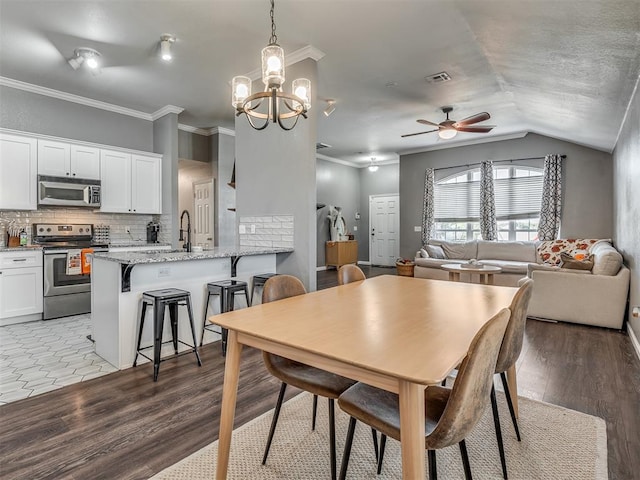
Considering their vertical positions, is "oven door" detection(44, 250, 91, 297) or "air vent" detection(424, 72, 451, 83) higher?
"air vent" detection(424, 72, 451, 83)

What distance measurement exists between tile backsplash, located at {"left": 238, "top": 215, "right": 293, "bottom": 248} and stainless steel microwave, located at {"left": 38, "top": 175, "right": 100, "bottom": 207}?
2.21 meters

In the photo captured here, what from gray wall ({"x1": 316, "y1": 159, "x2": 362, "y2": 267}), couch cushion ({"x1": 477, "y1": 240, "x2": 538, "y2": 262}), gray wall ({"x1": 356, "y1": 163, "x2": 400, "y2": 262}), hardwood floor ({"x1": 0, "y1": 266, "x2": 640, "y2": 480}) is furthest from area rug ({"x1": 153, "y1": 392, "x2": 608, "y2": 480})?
gray wall ({"x1": 356, "y1": 163, "x2": 400, "y2": 262})

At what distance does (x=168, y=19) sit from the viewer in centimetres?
303

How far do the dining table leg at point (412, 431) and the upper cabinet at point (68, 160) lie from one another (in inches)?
207

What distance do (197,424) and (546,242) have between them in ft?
20.8

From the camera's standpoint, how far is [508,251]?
6383mm

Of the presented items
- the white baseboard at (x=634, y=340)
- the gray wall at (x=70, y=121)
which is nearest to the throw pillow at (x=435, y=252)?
the white baseboard at (x=634, y=340)

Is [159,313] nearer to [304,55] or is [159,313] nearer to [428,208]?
[304,55]

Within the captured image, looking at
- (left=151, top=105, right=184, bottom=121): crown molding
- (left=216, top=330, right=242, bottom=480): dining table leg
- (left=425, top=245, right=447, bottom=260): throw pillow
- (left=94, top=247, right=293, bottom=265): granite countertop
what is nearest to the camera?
(left=216, top=330, right=242, bottom=480): dining table leg

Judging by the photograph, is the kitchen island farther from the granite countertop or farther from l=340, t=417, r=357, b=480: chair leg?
l=340, t=417, r=357, b=480: chair leg

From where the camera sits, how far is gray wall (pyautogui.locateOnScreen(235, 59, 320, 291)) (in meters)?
3.61

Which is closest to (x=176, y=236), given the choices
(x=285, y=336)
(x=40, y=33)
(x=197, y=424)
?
(x=40, y=33)

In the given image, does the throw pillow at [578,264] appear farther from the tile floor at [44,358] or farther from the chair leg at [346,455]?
the tile floor at [44,358]

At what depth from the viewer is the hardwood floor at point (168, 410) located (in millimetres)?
1690
